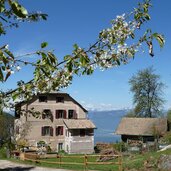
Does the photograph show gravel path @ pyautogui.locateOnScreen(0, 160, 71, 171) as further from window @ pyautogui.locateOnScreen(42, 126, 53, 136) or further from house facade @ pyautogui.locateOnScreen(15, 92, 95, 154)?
window @ pyautogui.locateOnScreen(42, 126, 53, 136)

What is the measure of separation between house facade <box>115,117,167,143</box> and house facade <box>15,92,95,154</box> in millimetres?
6052

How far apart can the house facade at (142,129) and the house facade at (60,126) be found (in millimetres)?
6052

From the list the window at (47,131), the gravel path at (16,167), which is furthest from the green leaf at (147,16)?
the window at (47,131)

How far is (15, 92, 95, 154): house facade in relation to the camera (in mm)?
64250

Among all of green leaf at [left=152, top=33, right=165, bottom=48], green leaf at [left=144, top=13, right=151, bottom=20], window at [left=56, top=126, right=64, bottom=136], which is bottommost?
green leaf at [left=152, top=33, right=165, bottom=48]

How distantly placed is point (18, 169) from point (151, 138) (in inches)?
1437

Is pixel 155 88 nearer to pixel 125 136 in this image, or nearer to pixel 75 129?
pixel 125 136

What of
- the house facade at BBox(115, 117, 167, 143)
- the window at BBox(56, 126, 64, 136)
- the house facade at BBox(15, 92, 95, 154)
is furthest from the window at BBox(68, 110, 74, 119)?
the house facade at BBox(115, 117, 167, 143)

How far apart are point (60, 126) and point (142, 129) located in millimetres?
13545

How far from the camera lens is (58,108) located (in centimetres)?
6719

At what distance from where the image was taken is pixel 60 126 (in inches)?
2630

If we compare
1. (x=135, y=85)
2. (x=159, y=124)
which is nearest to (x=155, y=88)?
(x=135, y=85)

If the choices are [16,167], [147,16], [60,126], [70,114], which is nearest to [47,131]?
[60,126]

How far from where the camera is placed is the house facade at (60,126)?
64.2 m
